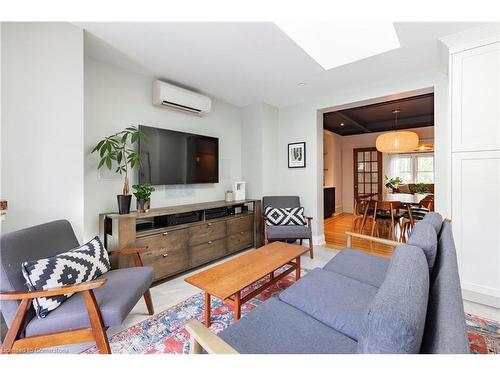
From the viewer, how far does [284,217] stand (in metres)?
3.44

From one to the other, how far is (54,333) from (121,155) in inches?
→ 60.9

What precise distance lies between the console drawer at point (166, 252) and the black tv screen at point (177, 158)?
28.5 inches

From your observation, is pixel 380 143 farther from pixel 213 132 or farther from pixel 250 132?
pixel 213 132

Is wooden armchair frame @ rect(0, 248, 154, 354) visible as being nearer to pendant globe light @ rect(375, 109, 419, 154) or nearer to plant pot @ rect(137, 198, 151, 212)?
plant pot @ rect(137, 198, 151, 212)

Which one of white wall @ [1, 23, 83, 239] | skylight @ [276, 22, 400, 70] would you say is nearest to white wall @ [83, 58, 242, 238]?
white wall @ [1, 23, 83, 239]

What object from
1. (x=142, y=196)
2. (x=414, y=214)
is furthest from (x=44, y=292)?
(x=414, y=214)

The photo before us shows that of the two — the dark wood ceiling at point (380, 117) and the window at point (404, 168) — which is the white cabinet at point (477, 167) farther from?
the window at point (404, 168)

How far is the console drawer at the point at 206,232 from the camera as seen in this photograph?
8.77ft

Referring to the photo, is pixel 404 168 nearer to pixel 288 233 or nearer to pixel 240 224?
pixel 288 233

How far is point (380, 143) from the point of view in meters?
4.13

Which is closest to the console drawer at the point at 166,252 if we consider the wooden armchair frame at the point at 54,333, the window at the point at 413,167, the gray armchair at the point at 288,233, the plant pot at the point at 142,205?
the plant pot at the point at 142,205
